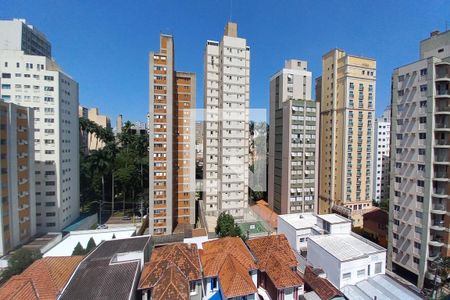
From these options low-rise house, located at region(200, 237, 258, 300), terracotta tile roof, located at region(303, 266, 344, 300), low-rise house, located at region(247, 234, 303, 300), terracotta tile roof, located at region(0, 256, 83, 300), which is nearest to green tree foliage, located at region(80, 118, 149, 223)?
terracotta tile roof, located at region(0, 256, 83, 300)

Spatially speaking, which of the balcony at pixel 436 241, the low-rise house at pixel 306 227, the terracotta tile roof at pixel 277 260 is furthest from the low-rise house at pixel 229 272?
the balcony at pixel 436 241

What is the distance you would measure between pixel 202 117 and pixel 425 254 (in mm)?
26899

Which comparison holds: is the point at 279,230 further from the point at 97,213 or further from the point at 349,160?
the point at 97,213

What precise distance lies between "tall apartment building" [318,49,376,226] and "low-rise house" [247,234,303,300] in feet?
57.7

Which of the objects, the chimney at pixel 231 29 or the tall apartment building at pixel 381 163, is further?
the tall apartment building at pixel 381 163

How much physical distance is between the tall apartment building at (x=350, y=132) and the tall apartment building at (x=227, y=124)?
42.4ft

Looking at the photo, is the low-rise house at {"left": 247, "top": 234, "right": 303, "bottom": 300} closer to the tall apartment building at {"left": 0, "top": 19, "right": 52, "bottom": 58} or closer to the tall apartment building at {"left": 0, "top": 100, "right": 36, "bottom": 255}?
the tall apartment building at {"left": 0, "top": 100, "right": 36, "bottom": 255}

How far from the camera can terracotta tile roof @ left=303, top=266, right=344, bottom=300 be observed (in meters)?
12.8

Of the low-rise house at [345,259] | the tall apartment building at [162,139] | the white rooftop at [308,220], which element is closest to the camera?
the low-rise house at [345,259]

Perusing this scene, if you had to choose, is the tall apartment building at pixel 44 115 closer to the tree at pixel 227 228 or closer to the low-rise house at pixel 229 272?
the tree at pixel 227 228

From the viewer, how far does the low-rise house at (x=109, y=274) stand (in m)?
9.99

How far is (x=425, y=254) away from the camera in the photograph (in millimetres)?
16344

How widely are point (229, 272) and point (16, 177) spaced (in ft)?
77.5

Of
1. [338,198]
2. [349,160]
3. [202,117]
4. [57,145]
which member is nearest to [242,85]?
[202,117]
